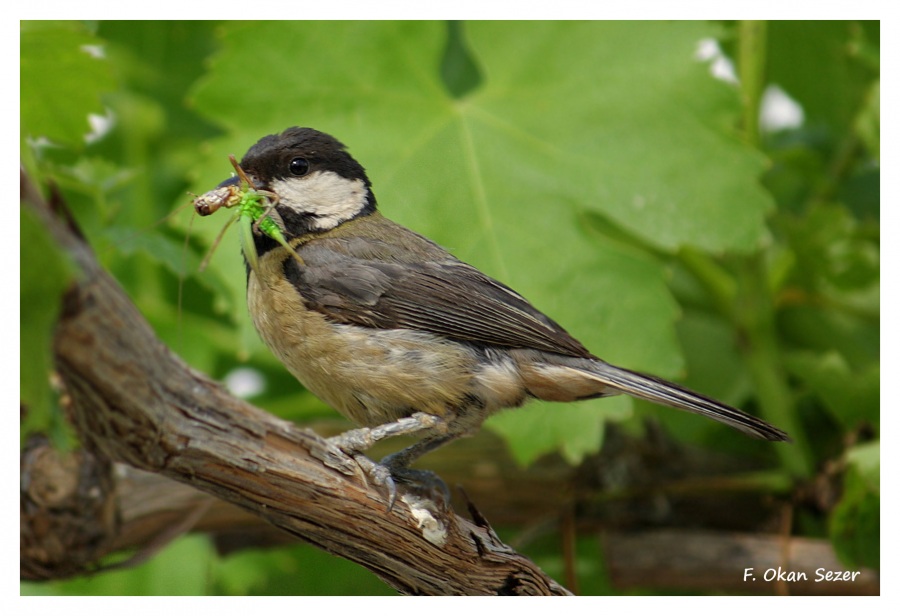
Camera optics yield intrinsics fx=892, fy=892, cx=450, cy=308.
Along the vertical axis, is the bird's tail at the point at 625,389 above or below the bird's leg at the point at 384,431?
above

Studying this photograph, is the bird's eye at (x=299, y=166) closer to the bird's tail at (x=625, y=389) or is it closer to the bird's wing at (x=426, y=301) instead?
the bird's wing at (x=426, y=301)

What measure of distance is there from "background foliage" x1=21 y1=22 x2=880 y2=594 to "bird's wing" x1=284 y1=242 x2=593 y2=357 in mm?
63

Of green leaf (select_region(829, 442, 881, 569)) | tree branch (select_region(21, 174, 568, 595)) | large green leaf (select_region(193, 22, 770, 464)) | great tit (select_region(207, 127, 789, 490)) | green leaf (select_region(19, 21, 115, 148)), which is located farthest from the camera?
green leaf (select_region(829, 442, 881, 569))

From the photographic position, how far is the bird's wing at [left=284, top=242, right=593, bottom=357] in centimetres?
122

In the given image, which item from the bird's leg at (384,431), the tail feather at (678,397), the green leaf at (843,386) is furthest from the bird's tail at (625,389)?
the green leaf at (843,386)

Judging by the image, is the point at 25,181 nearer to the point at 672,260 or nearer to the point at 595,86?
the point at 595,86

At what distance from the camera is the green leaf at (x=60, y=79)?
4.72 ft

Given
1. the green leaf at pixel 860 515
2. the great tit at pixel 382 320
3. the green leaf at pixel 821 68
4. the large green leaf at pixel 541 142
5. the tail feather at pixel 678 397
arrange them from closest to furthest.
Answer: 1. the tail feather at pixel 678 397
2. the great tit at pixel 382 320
3. the large green leaf at pixel 541 142
4. the green leaf at pixel 860 515
5. the green leaf at pixel 821 68

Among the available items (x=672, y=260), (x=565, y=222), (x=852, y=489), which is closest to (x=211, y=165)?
(x=565, y=222)

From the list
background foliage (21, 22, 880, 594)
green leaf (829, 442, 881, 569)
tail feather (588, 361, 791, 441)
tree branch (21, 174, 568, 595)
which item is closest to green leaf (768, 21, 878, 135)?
background foliage (21, 22, 880, 594)

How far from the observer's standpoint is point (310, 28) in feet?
5.10

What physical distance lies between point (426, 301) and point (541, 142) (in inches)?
19.4

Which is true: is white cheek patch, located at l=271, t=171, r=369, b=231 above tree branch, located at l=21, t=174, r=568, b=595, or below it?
above

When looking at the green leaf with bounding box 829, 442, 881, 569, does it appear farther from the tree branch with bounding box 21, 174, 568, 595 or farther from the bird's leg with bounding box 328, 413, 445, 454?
the bird's leg with bounding box 328, 413, 445, 454
